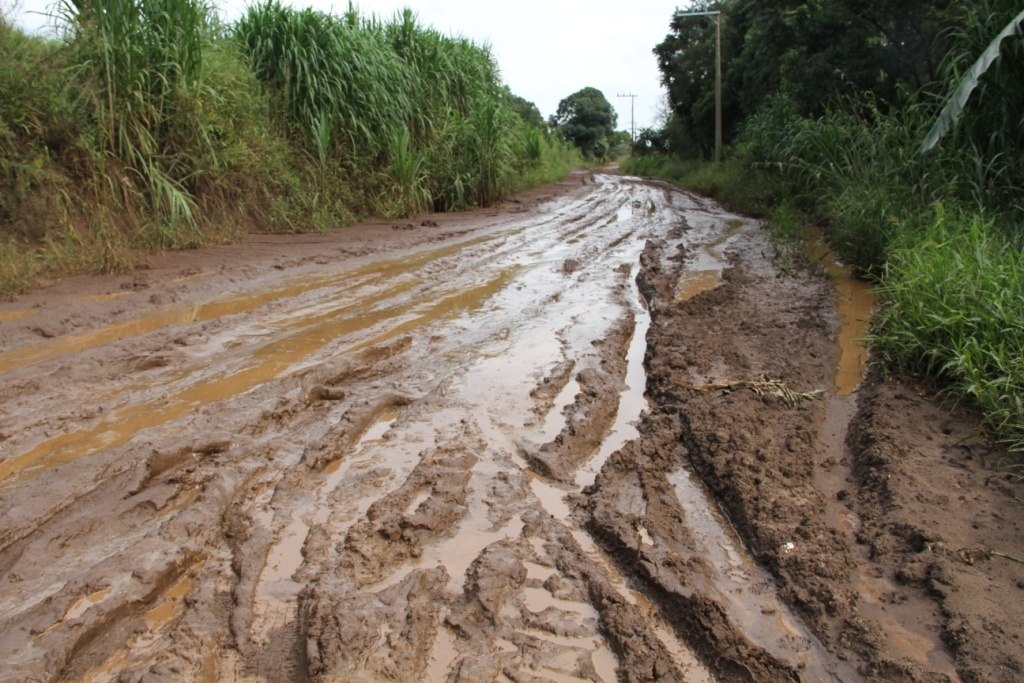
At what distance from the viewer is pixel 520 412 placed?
4199mm

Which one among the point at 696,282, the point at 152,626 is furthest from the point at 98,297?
the point at 696,282

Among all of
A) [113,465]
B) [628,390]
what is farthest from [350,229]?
[113,465]

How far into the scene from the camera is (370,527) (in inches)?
114

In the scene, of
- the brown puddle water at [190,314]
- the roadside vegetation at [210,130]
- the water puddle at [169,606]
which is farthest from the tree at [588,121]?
the water puddle at [169,606]

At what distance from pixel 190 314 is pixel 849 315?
542 cm

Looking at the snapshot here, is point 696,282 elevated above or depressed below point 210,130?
below

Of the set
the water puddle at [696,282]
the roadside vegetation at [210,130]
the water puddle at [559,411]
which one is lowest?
the water puddle at [559,411]

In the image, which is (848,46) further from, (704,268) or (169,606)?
(169,606)

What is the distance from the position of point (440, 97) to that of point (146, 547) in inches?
509

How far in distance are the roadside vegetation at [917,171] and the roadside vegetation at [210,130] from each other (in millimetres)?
5944

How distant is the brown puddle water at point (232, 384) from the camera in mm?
3432

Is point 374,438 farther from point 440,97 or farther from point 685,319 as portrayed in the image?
point 440,97

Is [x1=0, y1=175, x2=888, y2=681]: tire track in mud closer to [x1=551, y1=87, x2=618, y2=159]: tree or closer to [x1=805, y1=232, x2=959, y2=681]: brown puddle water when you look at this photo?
[x1=805, y1=232, x2=959, y2=681]: brown puddle water

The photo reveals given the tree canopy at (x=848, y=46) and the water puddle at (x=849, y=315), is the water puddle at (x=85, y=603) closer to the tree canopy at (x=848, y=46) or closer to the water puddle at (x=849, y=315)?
the water puddle at (x=849, y=315)
